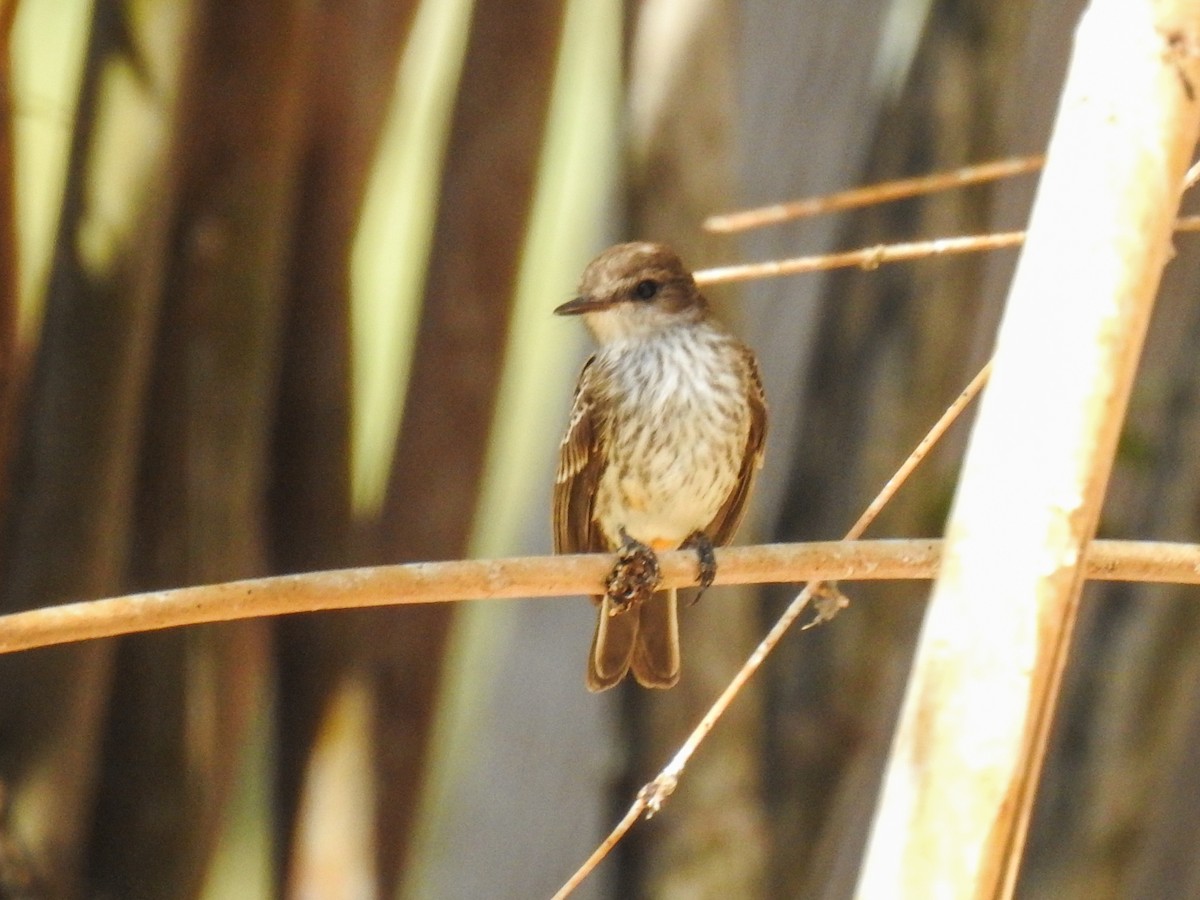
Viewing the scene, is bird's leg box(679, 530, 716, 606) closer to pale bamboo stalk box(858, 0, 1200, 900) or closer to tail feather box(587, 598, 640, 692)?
tail feather box(587, 598, 640, 692)

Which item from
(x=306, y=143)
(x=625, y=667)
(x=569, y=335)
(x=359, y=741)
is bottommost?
(x=359, y=741)

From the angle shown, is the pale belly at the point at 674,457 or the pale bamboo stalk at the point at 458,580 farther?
the pale belly at the point at 674,457

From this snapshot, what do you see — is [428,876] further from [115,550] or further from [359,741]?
[115,550]

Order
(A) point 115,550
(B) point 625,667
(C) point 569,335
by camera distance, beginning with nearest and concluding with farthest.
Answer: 1. (B) point 625,667
2. (A) point 115,550
3. (C) point 569,335

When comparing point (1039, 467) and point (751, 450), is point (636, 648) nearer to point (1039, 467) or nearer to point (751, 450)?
point (751, 450)

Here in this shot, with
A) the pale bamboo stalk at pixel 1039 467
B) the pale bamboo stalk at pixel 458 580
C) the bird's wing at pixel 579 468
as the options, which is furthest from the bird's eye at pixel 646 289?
the pale bamboo stalk at pixel 1039 467

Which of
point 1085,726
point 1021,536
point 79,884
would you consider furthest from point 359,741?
point 1021,536

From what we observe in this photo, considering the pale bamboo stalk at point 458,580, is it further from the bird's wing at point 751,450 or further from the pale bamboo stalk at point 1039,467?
the bird's wing at point 751,450
